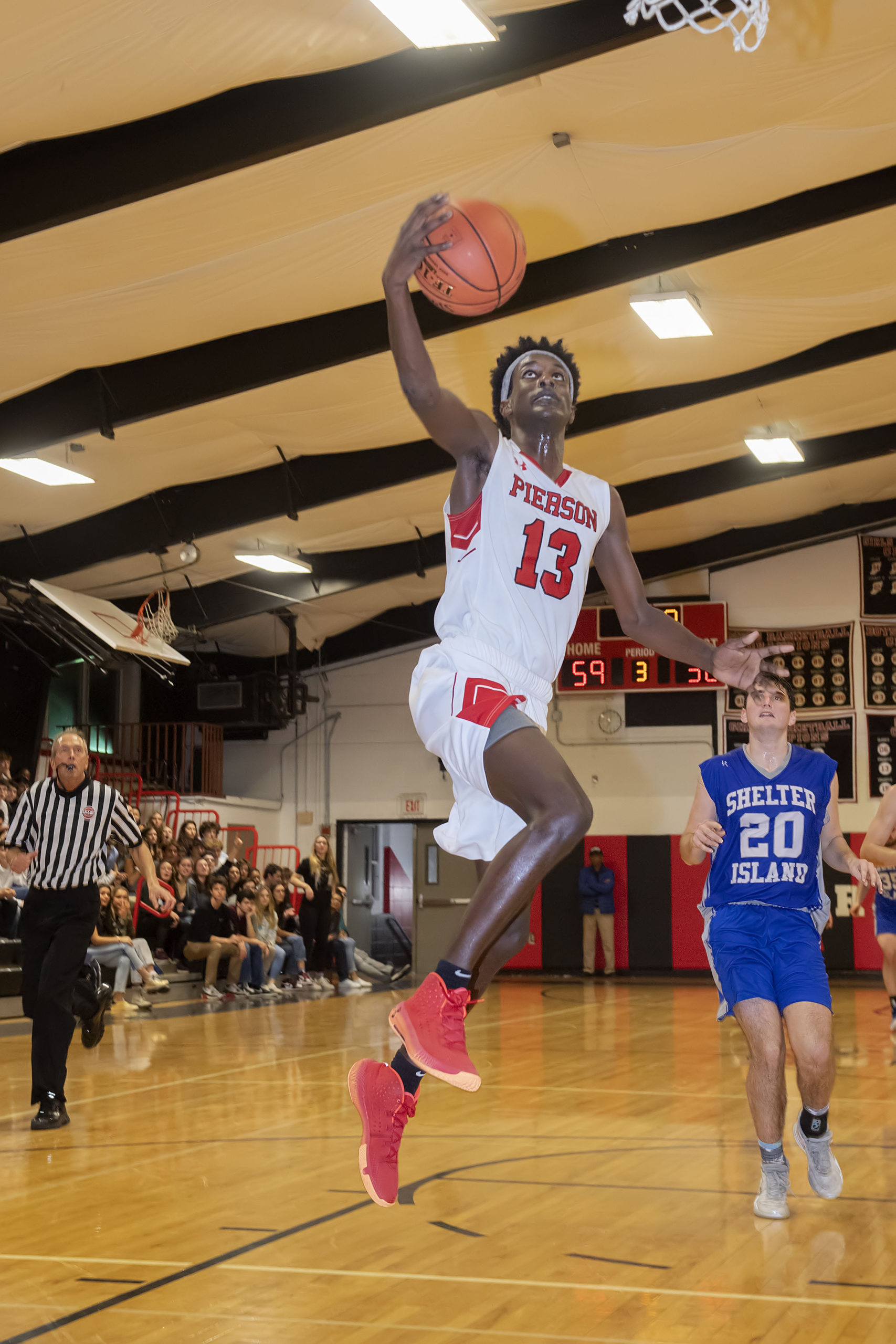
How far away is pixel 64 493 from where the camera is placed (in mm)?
14008

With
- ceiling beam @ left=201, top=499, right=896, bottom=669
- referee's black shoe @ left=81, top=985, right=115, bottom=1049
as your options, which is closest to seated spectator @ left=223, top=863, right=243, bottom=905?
ceiling beam @ left=201, top=499, right=896, bottom=669

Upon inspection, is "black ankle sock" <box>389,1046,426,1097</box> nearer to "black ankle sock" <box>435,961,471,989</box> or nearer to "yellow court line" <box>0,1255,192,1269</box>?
"black ankle sock" <box>435,961,471,989</box>

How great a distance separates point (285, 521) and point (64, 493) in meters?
2.58

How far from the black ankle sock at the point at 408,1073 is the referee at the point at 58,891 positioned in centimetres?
374

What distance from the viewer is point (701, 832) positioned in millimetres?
4781

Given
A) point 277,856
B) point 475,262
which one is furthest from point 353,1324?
point 277,856

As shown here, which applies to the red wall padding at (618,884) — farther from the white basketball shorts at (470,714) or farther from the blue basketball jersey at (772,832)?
the white basketball shorts at (470,714)

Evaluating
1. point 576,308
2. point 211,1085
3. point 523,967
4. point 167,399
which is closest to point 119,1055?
point 211,1085

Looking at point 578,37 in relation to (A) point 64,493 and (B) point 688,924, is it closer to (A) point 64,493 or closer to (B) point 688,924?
(A) point 64,493

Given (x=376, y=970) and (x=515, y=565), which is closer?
(x=515, y=565)

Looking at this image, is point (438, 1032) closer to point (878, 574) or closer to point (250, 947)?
point (250, 947)

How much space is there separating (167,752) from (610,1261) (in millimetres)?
16734

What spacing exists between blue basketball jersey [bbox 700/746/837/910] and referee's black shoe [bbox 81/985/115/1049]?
14.1 feet

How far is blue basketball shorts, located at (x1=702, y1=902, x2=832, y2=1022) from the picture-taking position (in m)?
4.95
